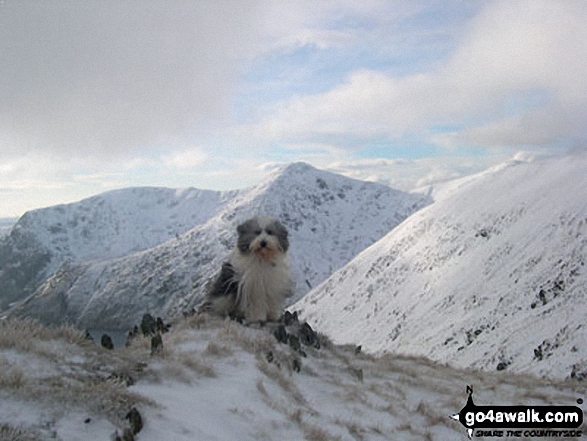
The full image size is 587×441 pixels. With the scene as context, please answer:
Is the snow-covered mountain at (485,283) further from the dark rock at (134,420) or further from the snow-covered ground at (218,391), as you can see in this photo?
the dark rock at (134,420)

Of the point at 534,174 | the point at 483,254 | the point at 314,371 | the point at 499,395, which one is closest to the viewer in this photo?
the point at 314,371

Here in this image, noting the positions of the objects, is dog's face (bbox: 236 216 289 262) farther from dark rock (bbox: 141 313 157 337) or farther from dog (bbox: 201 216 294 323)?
dark rock (bbox: 141 313 157 337)

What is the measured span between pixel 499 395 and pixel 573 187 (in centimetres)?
4573

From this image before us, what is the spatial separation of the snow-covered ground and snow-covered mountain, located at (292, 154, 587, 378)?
62.8 ft

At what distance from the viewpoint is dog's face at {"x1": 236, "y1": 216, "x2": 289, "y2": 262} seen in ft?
37.6

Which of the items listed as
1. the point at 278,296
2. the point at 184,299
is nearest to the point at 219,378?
the point at 278,296

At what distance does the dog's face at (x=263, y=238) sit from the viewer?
37.6 feet

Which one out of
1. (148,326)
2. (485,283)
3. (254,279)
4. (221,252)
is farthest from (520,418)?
(221,252)

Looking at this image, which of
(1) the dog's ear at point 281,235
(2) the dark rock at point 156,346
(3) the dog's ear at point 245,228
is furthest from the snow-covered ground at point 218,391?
(3) the dog's ear at point 245,228

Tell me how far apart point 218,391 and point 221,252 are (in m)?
131

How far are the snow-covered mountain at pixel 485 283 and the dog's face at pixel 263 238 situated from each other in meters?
19.6

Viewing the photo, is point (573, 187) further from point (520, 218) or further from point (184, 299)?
point (184, 299)

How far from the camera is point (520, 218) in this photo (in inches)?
2012

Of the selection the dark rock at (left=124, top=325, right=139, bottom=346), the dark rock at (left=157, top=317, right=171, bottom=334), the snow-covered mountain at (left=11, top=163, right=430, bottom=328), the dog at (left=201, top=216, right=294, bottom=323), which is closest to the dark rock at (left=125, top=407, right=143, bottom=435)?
the dark rock at (left=124, top=325, right=139, bottom=346)
